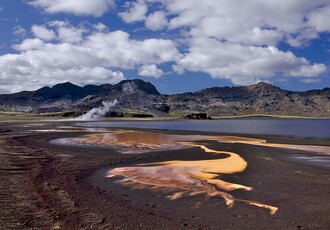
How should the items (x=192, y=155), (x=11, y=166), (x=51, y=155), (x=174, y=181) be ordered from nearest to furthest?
(x=174, y=181), (x=11, y=166), (x=51, y=155), (x=192, y=155)

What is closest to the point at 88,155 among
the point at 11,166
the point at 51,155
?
Answer: the point at 51,155

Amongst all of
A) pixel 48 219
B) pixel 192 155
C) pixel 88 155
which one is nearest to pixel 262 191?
Result: pixel 48 219

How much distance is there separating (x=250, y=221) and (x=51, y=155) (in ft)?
79.7

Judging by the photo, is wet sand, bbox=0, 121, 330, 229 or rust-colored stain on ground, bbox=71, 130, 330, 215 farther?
rust-colored stain on ground, bbox=71, 130, 330, 215

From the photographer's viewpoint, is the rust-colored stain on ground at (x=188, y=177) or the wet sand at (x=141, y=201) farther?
the rust-colored stain on ground at (x=188, y=177)

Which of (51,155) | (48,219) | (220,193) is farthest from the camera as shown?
(51,155)

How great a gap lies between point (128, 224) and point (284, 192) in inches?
398

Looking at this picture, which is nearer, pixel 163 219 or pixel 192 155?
pixel 163 219

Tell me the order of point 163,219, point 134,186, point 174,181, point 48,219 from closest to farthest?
point 48,219, point 163,219, point 134,186, point 174,181

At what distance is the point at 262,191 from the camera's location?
65.1ft

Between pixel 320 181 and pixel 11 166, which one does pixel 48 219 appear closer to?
pixel 11 166

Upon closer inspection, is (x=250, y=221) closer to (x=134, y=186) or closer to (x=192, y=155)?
(x=134, y=186)

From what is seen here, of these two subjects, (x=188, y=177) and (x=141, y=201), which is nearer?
(x=141, y=201)

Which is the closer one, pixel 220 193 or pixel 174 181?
pixel 220 193
